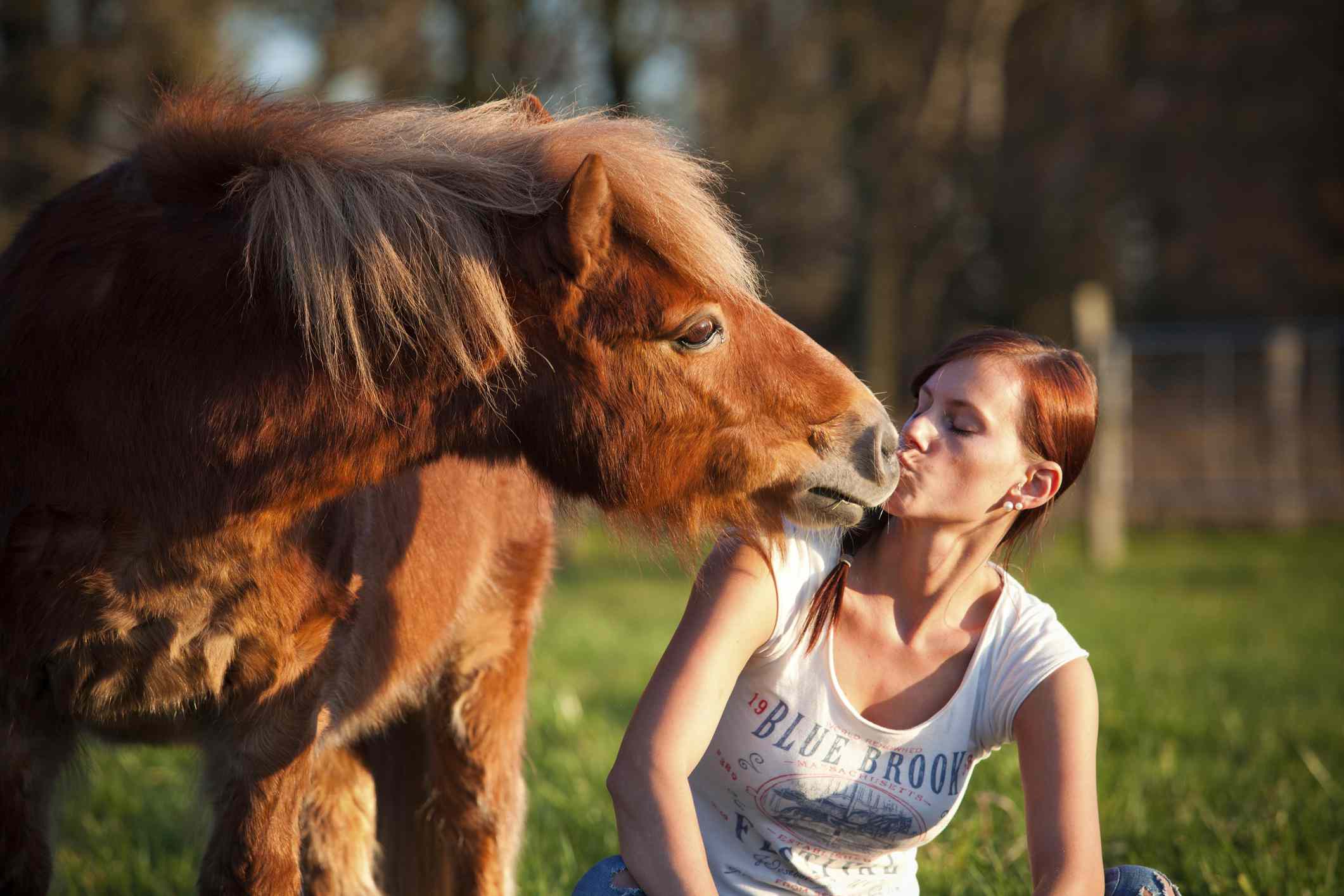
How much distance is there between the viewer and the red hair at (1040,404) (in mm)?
2377

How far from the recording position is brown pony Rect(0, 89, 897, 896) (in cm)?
223

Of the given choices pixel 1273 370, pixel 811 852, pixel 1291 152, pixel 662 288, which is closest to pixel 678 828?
pixel 811 852

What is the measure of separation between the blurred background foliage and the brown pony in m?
9.17

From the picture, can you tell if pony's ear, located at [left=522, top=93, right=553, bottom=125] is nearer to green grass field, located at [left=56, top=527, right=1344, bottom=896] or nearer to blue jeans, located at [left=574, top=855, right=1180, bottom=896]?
green grass field, located at [left=56, top=527, right=1344, bottom=896]

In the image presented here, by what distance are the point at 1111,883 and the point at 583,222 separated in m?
1.68

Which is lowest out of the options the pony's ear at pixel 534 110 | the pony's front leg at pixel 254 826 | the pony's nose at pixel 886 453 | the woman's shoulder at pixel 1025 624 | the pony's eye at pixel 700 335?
the pony's front leg at pixel 254 826

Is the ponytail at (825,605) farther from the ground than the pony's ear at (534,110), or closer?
closer

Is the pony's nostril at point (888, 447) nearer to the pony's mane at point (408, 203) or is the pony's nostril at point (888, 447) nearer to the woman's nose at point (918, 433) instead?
the woman's nose at point (918, 433)

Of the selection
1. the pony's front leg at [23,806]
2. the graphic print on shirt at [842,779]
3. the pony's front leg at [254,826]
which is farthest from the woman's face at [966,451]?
the pony's front leg at [23,806]

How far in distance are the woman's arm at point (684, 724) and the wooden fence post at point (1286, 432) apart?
Result: 13.7 meters

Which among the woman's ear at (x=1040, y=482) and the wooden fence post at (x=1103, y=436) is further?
the wooden fence post at (x=1103, y=436)

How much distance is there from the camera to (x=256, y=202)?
7.40 feet

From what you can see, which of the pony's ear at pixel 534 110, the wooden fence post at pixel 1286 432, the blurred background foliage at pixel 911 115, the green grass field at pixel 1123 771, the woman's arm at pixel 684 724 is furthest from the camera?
the wooden fence post at pixel 1286 432

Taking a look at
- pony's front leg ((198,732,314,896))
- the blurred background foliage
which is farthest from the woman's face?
the blurred background foliage
